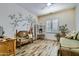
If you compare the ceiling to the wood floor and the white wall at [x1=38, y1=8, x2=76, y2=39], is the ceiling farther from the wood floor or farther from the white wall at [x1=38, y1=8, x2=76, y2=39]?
the wood floor

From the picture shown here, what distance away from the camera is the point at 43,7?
105 inches

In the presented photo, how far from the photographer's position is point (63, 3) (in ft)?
8.50

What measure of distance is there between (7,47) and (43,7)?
3.91 feet

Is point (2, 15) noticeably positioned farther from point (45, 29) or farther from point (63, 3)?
point (63, 3)

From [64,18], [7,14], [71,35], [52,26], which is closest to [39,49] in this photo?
[52,26]

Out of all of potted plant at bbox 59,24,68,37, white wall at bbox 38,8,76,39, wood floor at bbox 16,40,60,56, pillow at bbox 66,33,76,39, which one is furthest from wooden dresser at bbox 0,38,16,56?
pillow at bbox 66,33,76,39

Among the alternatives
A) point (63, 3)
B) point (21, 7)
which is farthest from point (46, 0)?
point (21, 7)

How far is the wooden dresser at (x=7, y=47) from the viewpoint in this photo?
8.41 feet

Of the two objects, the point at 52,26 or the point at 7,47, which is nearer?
the point at 7,47

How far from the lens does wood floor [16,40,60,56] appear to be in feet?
8.52

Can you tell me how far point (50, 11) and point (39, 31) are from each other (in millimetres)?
520

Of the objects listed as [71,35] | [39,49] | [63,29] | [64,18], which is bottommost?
[39,49]

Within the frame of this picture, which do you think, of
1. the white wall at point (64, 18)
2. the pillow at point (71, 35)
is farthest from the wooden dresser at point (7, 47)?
the pillow at point (71, 35)

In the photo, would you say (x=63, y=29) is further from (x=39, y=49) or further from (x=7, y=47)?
(x=7, y=47)
